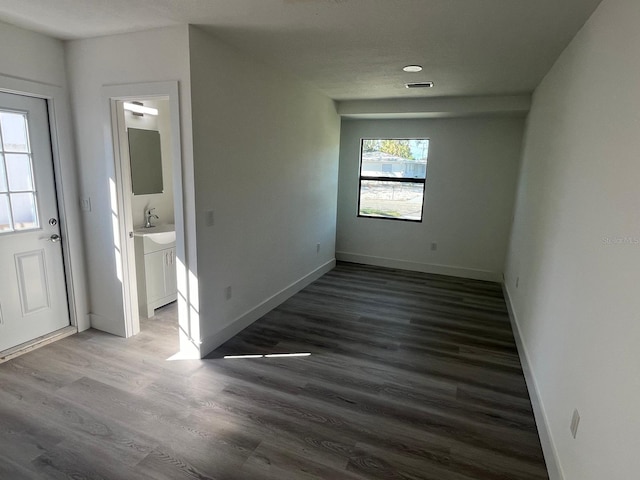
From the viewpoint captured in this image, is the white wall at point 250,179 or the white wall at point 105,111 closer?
the white wall at point 105,111

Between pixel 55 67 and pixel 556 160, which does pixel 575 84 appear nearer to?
pixel 556 160

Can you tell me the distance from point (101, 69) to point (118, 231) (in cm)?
131

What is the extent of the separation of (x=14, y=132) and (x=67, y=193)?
1.88 ft

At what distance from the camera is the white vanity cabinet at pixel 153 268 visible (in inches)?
138

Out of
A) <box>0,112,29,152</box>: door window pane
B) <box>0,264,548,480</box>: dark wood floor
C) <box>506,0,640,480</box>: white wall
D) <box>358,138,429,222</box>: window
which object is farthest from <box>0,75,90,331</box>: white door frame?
<box>358,138,429,222</box>: window

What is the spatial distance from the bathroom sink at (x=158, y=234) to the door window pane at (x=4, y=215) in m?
0.96

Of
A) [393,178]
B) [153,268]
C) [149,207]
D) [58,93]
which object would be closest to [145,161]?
[149,207]

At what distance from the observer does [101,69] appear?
2.82m

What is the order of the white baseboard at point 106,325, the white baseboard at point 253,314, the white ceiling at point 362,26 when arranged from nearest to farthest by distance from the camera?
the white ceiling at point 362,26 → the white baseboard at point 253,314 → the white baseboard at point 106,325

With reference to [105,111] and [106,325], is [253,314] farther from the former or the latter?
[105,111]

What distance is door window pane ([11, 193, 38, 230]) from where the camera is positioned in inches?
110

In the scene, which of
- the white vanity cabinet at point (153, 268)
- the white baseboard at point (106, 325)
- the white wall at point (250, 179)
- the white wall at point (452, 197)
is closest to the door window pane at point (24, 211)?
the white vanity cabinet at point (153, 268)

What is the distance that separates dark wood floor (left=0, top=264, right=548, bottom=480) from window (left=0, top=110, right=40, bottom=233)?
1.10m

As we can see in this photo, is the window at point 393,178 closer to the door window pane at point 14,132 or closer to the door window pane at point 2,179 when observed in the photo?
the door window pane at point 14,132
